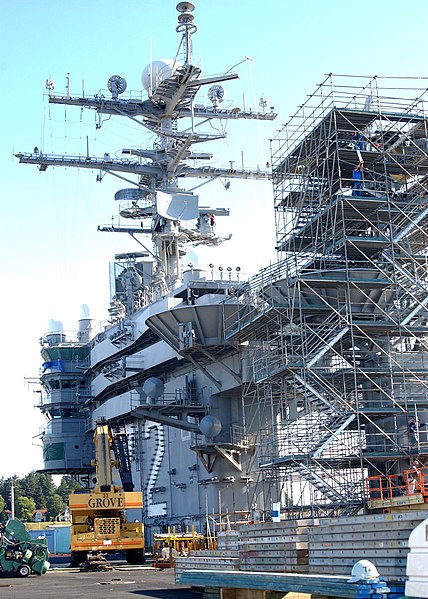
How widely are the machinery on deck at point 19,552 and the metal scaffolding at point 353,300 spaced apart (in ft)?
32.8

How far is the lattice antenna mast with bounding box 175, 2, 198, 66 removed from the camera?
155ft

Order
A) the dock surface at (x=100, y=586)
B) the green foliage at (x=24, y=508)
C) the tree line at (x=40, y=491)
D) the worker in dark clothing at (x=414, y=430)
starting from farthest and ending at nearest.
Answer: the tree line at (x=40, y=491) → the green foliage at (x=24, y=508) → the worker in dark clothing at (x=414, y=430) → the dock surface at (x=100, y=586)

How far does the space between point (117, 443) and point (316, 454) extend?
22866 mm

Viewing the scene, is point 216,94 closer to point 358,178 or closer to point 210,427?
point 358,178

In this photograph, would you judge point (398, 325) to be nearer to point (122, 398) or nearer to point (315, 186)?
point (315, 186)

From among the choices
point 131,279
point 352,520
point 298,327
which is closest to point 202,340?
point 298,327

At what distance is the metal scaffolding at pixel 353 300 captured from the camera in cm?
3547

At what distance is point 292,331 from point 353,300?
3.06 m

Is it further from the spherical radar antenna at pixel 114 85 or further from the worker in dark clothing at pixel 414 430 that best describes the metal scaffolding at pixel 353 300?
the spherical radar antenna at pixel 114 85

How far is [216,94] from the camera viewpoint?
54.5 metres

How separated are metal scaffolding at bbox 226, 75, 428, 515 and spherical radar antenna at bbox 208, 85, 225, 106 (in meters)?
14.7

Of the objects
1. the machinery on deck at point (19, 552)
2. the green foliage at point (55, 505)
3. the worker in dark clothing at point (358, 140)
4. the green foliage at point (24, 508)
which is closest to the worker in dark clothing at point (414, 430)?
the worker in dark clothing at point (358, 140)

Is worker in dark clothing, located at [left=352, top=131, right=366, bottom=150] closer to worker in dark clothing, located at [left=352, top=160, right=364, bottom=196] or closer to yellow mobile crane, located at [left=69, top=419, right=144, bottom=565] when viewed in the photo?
worker in dark clothing, located at [left=352, top=160, right=364, bottom=196]

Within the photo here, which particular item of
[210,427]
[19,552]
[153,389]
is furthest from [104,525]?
[153,389]
